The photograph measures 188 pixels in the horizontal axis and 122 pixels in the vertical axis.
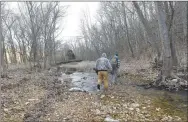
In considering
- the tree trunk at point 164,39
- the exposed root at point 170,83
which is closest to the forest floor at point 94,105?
the exposed root at point 170,83

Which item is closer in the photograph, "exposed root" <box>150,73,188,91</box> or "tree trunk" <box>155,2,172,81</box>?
"exposed root" <box>150,73,188,91</box>

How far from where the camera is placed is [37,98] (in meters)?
12.7

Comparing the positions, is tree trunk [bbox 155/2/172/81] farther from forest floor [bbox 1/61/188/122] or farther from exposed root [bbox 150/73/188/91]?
forest floor [bbox 1/61/188/122]

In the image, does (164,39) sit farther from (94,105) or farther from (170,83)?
(94,105)

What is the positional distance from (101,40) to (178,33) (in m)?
29.3

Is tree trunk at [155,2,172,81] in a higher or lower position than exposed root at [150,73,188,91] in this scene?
higher

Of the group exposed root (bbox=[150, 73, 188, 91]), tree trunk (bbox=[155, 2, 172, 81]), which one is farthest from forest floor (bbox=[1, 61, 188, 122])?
tree trunk (bbox=[155, 2, 172, 81])

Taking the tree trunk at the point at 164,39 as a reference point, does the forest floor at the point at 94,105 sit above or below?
below

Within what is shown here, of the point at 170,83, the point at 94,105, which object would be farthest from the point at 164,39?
the point at 94,105

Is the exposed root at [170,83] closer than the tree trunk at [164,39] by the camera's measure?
Yes

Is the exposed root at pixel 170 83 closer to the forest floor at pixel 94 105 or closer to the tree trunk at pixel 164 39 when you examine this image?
the tree trunk at pixel 164 39

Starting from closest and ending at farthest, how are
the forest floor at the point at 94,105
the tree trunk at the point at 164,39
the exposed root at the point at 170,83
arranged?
the forest floor at the point at 94,105 < the exposed root at the point at 170,83 < the tree trunk at the point at 164,39

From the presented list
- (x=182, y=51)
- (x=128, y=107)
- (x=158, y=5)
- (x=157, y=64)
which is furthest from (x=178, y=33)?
(x=128, y=107)

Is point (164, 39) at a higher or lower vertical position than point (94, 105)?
higher
